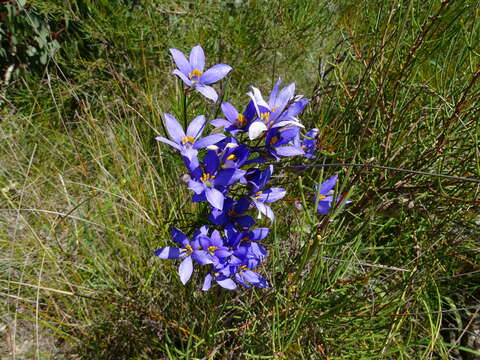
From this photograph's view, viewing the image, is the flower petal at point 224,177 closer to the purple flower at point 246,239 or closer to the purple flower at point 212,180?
the purple flower at point 212,180

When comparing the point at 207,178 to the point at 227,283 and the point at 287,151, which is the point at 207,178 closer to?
the point at 287,151

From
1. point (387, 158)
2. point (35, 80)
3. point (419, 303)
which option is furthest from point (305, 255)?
point (35, 80)

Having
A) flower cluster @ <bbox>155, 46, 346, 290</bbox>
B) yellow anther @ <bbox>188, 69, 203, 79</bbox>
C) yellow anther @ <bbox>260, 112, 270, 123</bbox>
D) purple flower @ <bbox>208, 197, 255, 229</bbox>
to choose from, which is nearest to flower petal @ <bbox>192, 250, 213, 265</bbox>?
flower cluster @ <bbox>155, 46, 346, 290</bbox>

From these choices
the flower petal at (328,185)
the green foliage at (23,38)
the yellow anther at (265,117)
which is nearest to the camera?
the yellow anther at (265,117)

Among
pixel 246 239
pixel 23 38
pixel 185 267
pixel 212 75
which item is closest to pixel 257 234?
pixel 246 239

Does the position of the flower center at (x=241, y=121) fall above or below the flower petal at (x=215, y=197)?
above

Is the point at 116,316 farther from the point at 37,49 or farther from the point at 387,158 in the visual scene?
the point at 37,49

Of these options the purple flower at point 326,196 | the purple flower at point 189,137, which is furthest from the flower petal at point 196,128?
the purple flower at point 326,196
